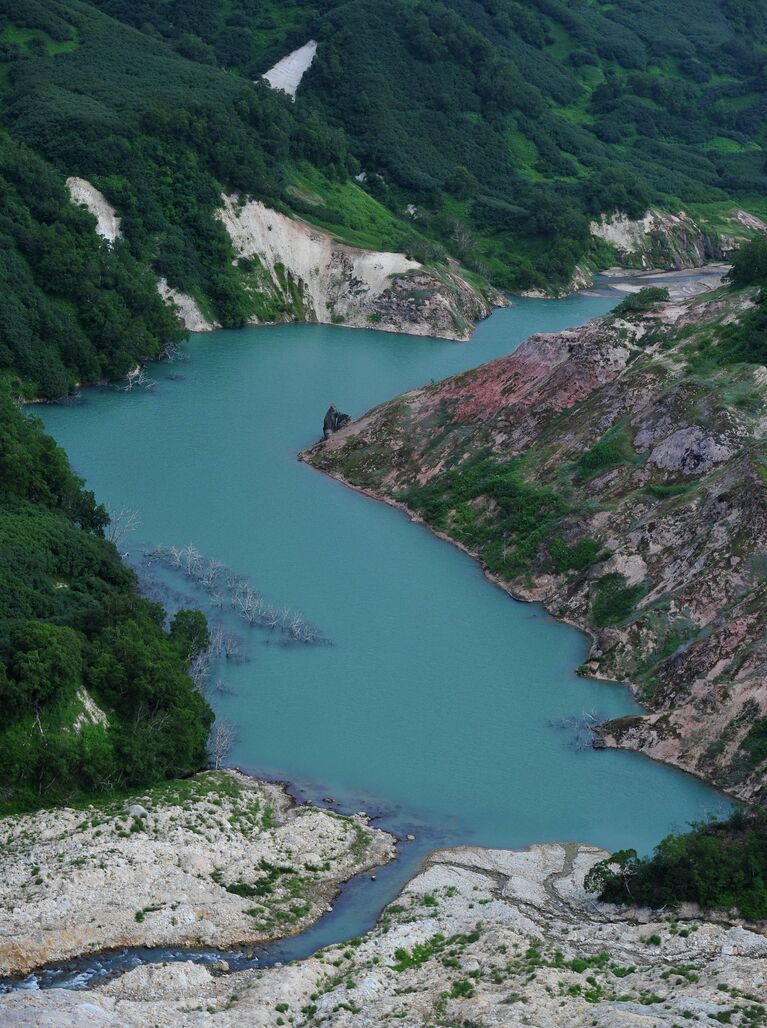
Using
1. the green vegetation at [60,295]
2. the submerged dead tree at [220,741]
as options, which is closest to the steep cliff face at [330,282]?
the green vegetation at [60,295]

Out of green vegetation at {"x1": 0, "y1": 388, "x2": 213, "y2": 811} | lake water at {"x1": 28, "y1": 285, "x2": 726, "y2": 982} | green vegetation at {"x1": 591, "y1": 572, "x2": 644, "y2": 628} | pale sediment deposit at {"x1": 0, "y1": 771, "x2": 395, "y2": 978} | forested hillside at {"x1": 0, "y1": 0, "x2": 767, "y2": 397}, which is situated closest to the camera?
pale sediment deposit at {"x1": 0, "y1": 771, "x2": 395, "y2": 978}

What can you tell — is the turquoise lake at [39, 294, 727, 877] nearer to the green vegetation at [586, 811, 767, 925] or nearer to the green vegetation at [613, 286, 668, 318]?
the green vegetation at [586, 811, 767, 925]

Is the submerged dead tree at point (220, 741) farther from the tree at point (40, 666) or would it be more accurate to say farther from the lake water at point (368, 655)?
the tree at point (40, 666)

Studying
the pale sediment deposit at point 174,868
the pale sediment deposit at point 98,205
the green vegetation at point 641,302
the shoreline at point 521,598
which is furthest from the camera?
the pale sediment deposit at point 98,205

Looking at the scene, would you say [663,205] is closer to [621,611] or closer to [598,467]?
[598,467]

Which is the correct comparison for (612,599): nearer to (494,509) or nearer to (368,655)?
(368,655)

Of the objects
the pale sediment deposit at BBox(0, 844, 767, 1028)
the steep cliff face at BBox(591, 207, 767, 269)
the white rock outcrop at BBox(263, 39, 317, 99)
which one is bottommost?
the pale sediment deposit at BBox(0, 844, 767, 1028)

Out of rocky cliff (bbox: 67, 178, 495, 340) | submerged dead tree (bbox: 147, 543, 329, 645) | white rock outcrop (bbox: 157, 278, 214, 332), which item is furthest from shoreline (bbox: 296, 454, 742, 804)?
rocky cliff (bbox: 67, 178, 495, 340)
